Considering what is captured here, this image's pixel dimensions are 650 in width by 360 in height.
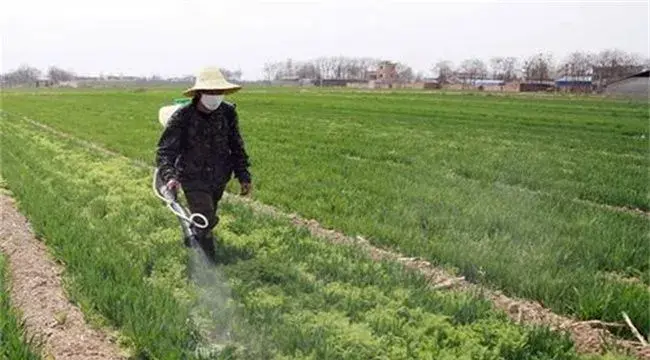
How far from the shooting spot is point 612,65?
97.4 m

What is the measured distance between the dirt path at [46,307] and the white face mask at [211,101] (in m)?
1.92

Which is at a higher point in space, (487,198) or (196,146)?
(196,146)

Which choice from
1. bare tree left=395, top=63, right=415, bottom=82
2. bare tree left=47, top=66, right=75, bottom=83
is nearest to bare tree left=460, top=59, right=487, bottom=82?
bare tree left=395, top=63, right=415, bottom=82

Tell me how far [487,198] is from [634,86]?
6625 cm

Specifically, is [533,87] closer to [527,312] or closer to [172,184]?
[527,312]

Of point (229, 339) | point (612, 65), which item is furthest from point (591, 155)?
point (612, 65)

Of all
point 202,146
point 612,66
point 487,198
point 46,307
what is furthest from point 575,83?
point 46,307

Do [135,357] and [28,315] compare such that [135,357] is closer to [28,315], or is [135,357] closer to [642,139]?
[28,315]

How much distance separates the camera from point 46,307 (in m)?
4.48

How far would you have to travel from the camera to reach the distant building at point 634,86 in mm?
63812

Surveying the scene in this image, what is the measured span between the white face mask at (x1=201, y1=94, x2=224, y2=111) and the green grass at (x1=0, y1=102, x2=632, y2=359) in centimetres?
135

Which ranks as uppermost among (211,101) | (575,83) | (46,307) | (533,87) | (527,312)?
(575,83)

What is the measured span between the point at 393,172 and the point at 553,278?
20.2ft

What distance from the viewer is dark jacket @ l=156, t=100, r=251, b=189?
5.17 meters
